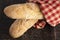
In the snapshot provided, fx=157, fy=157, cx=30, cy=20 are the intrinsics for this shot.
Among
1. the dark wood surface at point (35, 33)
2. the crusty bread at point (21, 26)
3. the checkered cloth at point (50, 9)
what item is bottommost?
the dark wood surface at point (35, 33)

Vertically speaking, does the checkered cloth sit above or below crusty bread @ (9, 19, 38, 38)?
above

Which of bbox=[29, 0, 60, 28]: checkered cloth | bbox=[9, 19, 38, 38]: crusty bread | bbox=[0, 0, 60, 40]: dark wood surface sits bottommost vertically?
bbox=[0, 0, 60, 40]: dark wood surface

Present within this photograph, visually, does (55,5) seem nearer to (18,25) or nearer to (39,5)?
(39,5)

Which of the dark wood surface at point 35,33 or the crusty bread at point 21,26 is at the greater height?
the crusty bread at point 21,26

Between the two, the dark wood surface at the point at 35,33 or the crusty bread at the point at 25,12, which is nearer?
the crusty bread at the point at 25,12

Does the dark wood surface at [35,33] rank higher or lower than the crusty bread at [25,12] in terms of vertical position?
lower

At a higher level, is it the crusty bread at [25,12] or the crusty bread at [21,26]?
the crusty bread at [25,12]

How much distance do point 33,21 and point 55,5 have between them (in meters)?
0.12

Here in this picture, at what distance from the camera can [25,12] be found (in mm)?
575

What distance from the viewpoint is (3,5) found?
77 centimetres

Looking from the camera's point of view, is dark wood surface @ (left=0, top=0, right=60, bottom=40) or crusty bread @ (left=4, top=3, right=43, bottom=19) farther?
dark wood surface @ (left=0, top=0, right=60, bottom=40)

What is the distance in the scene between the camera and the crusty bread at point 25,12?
0.57 m

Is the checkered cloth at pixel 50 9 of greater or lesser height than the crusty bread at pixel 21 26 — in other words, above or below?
above

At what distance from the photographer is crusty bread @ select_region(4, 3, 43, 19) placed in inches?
22.4
